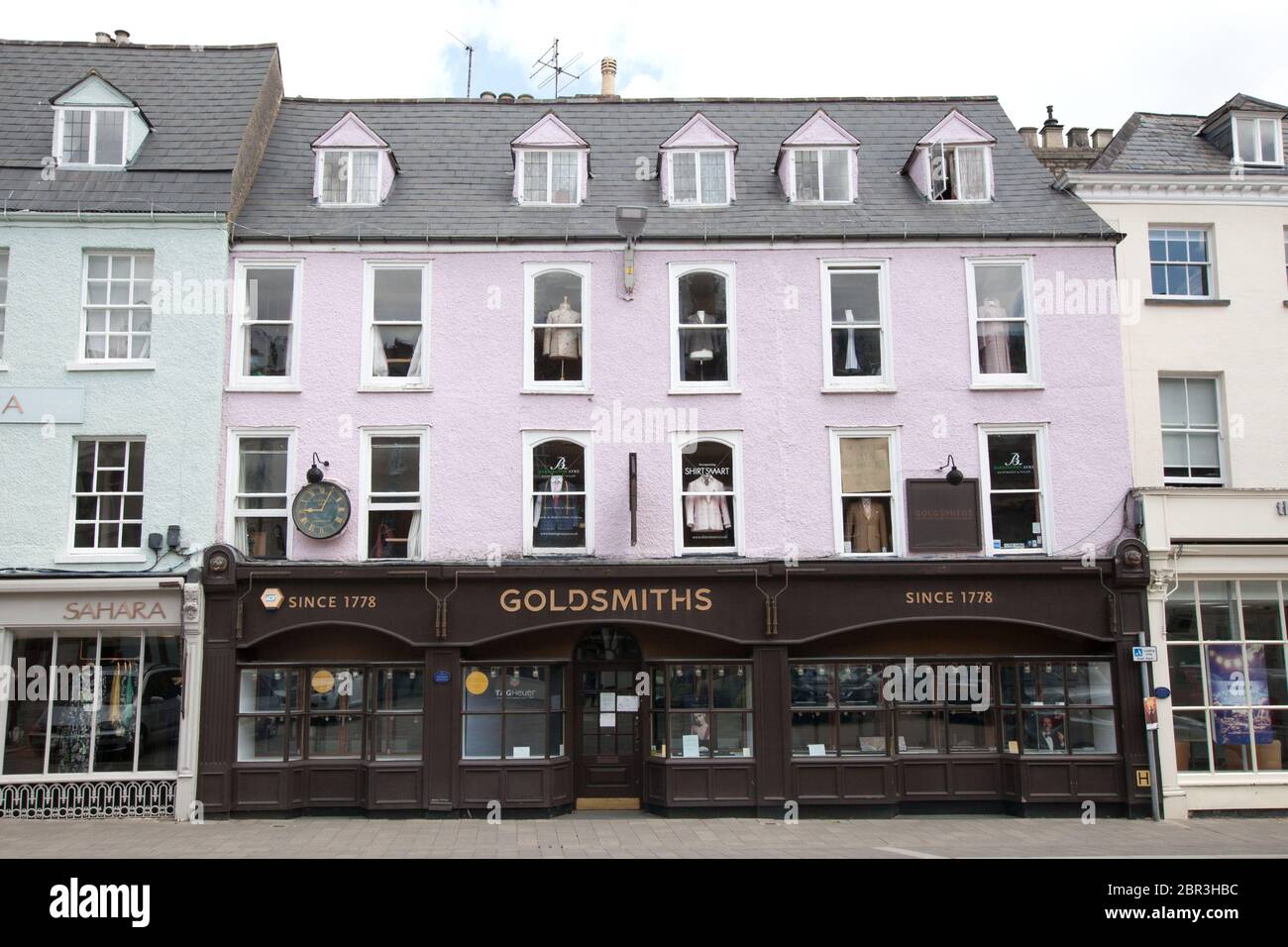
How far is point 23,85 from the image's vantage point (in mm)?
19203

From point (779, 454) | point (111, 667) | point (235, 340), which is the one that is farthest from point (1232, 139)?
point (111, 667)

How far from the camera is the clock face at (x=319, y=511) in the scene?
16703 mm

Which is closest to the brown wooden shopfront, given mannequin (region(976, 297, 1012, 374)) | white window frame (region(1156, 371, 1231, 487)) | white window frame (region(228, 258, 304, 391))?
white window frame (region(1156, 371, 1231, 487))

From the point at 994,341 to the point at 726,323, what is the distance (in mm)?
4540

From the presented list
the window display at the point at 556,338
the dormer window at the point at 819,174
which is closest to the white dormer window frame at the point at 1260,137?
the dormer window at the point at 819,174

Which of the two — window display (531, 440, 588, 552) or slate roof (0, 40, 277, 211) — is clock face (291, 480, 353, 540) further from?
slate roof (0, 40, 277, 211)

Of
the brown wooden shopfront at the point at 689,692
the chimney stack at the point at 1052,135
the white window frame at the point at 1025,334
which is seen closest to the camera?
the brown wooden shopfront at the point at 689,692

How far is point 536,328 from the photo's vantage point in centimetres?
1772

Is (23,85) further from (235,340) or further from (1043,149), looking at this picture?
(1043,149)

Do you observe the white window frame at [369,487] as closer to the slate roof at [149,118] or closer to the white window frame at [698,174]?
the slate roof at [149,118]

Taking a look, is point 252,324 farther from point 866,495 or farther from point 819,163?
point 866,495

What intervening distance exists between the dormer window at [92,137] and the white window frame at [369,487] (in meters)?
6.58

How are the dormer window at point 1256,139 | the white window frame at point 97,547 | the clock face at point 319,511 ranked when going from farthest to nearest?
1. the dormer window at point 1256,139
2. the clock face at point 319,511
3. the white window frame at point 97,547
